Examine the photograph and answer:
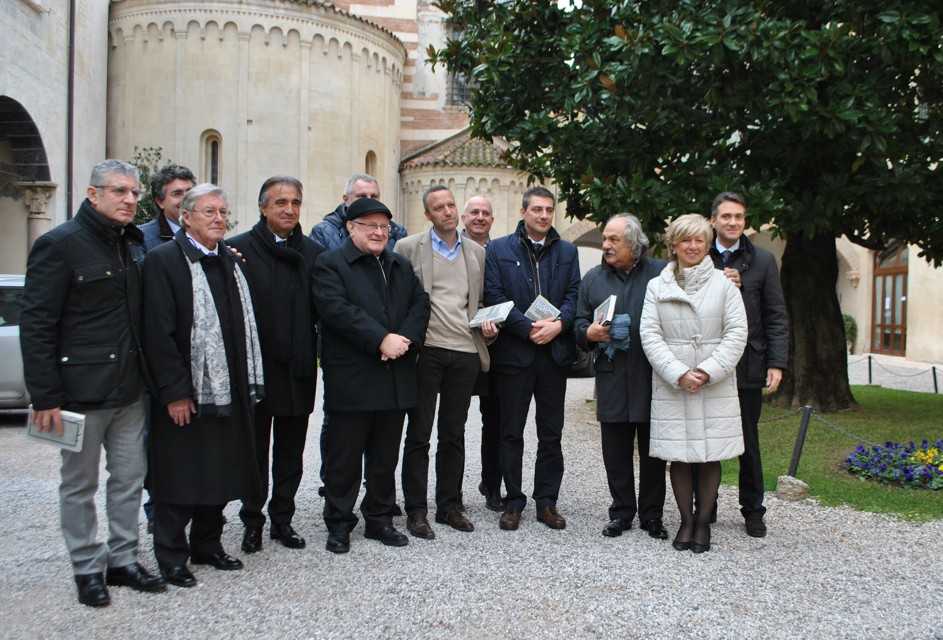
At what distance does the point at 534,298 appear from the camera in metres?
5.95

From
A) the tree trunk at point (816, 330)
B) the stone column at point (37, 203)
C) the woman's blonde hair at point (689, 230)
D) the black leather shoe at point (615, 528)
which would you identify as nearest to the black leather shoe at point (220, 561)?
the black leather shoe at point (615, 528)

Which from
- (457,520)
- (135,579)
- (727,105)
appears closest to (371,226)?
(457,520)

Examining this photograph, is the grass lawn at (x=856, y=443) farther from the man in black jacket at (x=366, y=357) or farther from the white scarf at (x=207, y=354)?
the white scarf at (x=207, y=354)

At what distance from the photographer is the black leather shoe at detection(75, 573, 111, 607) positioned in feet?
14.0

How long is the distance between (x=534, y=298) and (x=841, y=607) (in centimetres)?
268

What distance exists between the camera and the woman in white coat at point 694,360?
5.26 m

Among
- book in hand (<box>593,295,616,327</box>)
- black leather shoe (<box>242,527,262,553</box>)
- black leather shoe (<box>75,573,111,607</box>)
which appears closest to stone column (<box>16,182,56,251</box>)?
black leather shoe (<box>242,527,262,553</box>)

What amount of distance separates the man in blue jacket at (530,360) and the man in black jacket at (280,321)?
4.36 ft

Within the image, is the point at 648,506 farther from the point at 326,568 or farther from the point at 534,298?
the point at 326,568

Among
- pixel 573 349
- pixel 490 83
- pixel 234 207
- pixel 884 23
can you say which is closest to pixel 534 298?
pixel 573 349

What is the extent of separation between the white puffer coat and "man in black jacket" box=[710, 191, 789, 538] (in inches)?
14.5

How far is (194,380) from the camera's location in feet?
15.0

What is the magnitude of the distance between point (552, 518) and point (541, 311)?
55.6 inches

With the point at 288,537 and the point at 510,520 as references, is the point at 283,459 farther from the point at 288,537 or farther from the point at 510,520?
the point at 510,520
